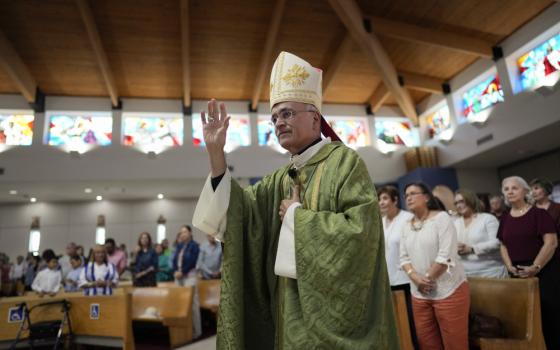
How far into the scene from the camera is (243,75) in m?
10.7

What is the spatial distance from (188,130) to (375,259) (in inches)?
406

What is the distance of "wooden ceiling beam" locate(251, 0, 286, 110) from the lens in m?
8.42

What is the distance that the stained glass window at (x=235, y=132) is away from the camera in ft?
36.8

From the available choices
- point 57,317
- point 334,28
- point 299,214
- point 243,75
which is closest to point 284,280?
point 299,214

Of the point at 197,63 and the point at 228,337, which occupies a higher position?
the point at 197,63

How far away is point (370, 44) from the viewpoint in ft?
30.1

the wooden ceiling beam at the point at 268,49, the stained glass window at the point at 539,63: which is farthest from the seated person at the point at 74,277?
the stained glass window at the point at 539,63

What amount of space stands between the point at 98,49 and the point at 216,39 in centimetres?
267

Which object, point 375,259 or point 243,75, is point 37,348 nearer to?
point 375,259

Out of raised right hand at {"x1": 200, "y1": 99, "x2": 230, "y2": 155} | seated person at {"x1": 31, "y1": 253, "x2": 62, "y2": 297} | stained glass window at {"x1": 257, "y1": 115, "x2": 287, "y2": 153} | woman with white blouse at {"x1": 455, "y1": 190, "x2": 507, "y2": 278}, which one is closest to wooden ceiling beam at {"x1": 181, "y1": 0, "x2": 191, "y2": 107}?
stained glass window at {"x1": 257, "y1": 115, "x2": 287, "y2": 153}

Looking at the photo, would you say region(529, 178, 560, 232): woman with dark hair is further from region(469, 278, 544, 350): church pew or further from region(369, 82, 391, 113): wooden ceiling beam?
region(369, 82, 391, 113): wooden ceiling beam

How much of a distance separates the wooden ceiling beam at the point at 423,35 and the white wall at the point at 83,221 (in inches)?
336

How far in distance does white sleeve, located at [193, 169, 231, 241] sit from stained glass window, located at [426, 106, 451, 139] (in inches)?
423

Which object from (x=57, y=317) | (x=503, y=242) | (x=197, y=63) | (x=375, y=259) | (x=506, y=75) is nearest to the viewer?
(x=375, y=259)
